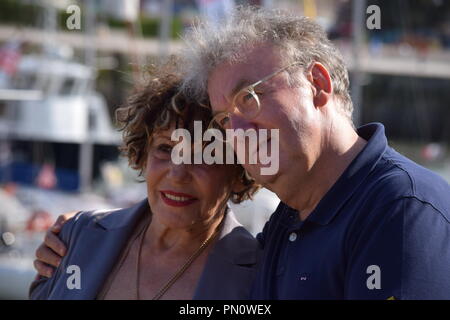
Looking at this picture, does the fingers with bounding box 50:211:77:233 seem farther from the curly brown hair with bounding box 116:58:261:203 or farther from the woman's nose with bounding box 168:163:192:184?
the woman's nose with bounding box 168:163:192:184

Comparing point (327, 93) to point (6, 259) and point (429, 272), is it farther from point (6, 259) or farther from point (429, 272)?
point (6, 259)

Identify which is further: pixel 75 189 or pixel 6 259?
pixel 75 189

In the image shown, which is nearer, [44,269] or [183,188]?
[183,188]

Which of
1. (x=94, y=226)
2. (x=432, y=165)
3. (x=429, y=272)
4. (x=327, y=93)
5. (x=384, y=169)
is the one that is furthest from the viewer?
(x=432, y=165)

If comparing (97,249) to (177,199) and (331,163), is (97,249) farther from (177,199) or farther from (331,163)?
(331,163)

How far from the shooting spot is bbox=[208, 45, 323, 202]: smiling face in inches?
76.0

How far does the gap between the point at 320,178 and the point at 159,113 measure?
0.78 metres

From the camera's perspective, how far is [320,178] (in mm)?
1984

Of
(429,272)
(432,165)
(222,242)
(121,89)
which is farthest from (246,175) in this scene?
(121,89)

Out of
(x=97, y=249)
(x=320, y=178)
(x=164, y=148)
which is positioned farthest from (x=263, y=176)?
(x=97, y=249)

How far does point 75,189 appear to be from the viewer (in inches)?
581

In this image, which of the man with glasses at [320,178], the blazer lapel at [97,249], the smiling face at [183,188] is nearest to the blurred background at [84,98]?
the blazer lapel at [97,249]

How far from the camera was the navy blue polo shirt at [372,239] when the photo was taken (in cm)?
166

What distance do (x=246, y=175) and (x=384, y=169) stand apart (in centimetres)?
80
